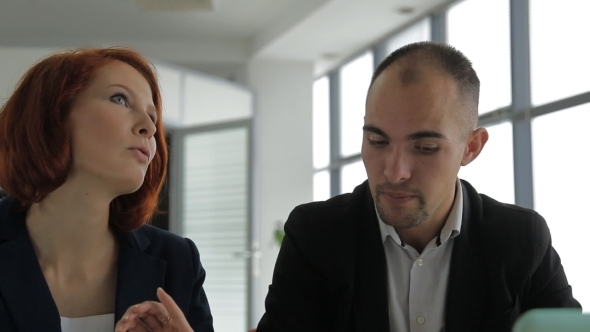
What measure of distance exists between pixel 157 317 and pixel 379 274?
0.50m

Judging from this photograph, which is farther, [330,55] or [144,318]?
[330,55]

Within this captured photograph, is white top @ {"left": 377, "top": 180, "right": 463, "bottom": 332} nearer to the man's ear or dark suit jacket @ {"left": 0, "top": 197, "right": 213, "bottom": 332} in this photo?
the man's ear

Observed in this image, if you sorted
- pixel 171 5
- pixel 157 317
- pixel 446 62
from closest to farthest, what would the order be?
pixel 157 317, pixel 446 62, pixel 171 5

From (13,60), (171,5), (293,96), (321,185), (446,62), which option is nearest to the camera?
(446,62)

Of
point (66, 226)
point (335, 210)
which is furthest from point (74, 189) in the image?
point (335, 210)

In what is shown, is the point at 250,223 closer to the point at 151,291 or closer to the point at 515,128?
the point at 515,128

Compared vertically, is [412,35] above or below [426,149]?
above

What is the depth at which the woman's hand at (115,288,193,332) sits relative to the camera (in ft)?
4.88

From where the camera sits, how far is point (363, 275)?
1.72m

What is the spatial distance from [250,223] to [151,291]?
491 cm

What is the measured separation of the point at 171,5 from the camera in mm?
6461

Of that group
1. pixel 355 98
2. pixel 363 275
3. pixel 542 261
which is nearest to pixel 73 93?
pixel 363 275

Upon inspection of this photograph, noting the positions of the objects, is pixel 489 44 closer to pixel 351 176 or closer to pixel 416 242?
pixel 351 176

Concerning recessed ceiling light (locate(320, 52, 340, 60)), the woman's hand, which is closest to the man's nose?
the woman's hand
